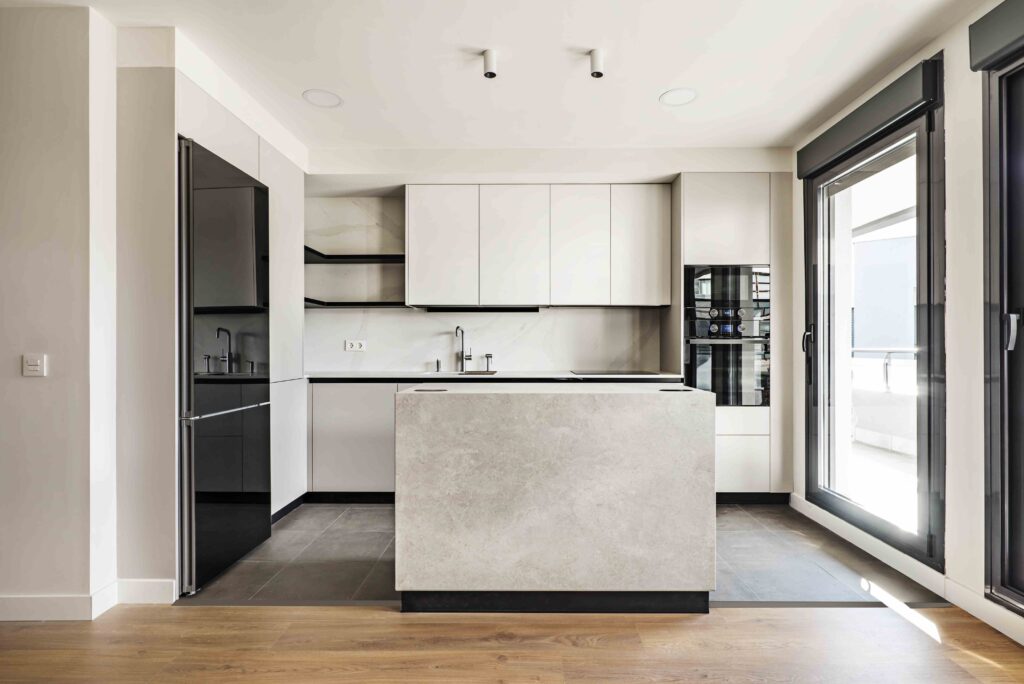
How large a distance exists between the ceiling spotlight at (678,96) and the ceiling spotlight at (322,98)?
1768mm

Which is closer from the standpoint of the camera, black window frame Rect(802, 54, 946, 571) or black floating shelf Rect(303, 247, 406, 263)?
black window frame Rect(802, 54, 946, 571)

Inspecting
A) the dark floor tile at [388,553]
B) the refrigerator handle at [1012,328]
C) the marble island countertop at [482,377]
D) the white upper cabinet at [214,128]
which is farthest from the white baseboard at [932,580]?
the white upper cabinet at [214,128]

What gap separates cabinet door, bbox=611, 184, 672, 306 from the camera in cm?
408

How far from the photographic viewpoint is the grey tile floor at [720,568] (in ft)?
8.00

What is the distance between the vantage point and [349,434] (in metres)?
3.90

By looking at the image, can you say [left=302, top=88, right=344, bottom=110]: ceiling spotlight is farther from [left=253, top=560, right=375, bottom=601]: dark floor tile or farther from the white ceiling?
[left=253, top=560, right=375, bottom=601]: dark floor tile

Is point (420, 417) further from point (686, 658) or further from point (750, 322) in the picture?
point (750, 322)

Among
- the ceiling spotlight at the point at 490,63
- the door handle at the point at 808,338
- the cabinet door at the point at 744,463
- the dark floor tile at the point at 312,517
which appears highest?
the ceiling spotlight at the point at 490,63

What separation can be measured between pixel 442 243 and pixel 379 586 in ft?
7.70

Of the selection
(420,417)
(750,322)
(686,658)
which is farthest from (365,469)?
(750,322)

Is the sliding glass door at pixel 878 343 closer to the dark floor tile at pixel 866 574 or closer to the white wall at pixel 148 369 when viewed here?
the dark floor tile at pixel 866 574

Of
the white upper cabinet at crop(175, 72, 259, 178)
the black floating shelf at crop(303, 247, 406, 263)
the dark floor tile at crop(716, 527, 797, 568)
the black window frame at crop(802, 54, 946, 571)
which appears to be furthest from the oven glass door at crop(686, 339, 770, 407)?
the white upper cabinet at crop(175, 72, 259, 178)

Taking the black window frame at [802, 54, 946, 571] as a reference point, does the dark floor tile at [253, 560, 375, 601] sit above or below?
below

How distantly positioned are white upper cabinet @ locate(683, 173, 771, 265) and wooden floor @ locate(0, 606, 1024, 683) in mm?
2331
